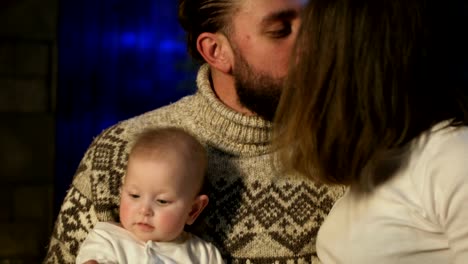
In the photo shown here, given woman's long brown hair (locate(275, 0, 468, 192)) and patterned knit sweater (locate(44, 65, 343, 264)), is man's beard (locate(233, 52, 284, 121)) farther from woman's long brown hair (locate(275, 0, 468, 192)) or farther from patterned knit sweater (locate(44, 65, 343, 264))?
woman's long brown hair (locate(275, 0, 468, 192))

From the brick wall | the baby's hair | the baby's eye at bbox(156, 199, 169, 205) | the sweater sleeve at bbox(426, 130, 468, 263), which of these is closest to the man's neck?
the baby's hair

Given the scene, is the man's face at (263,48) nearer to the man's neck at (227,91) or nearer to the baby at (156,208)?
the man's neck at (227,91)

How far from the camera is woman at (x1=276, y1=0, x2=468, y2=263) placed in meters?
1.25

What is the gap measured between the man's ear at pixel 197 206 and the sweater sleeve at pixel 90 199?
0.21 m

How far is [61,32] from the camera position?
3.76 metres

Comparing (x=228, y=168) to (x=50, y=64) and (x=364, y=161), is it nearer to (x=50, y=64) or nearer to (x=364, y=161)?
(x=364, y=161)

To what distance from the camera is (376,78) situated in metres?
1.26

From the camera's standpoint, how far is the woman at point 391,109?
1.25 m

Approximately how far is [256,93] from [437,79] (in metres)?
0.55

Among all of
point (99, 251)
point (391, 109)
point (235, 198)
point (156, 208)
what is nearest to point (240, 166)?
point (235, 198)

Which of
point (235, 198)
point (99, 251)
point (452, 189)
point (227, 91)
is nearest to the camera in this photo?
point (452, 189)

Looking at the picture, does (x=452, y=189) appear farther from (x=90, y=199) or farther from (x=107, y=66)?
Answer: (x=107, y=66)

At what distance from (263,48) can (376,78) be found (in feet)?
1.68

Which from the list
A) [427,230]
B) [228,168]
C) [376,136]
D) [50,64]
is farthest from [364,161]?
[50,64]
